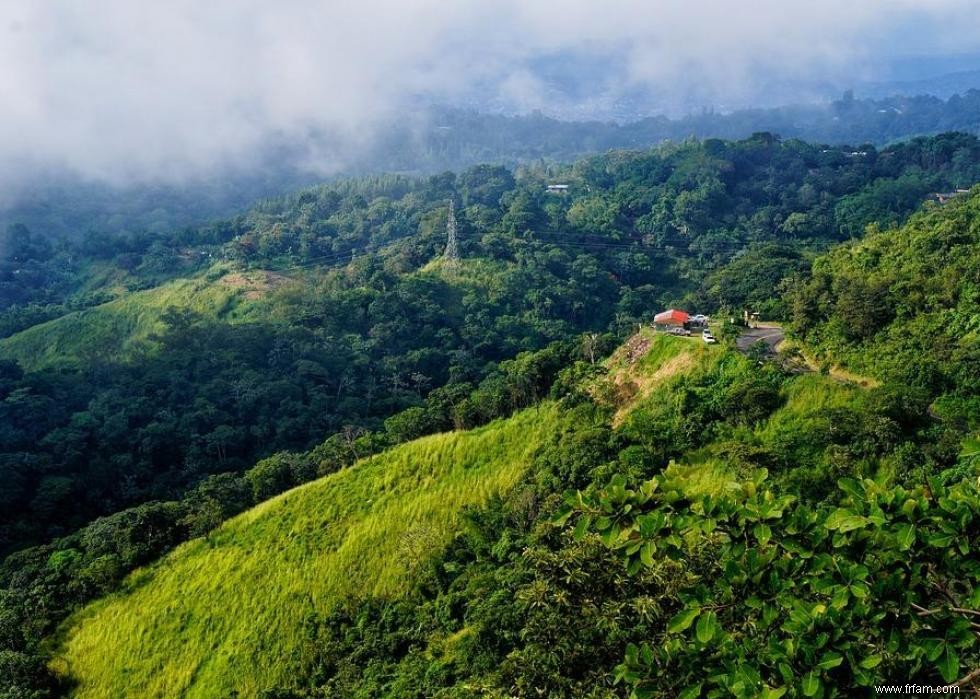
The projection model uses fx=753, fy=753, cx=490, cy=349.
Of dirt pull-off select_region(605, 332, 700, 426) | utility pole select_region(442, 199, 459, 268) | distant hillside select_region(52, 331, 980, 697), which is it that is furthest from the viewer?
utility pole select_region(442, 199, 459, 268)

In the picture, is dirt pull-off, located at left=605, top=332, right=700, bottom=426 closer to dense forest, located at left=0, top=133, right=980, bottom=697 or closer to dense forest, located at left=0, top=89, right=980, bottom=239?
dense forest, located at left=0, top=133, right=980, bottom=697

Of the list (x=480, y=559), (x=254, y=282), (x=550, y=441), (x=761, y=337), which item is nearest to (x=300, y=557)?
(x=480, y=559)

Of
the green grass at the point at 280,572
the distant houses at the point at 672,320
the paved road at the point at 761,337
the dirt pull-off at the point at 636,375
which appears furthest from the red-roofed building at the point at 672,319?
the green grass at the point at 280,572

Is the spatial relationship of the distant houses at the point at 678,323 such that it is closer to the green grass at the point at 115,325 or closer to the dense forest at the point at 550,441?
the dense forest at the point at 550,441

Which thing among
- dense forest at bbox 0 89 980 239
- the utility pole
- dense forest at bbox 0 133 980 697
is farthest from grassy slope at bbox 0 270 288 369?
dense forest at bbox 0 89 980 239

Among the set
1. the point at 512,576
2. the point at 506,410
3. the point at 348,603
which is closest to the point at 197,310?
the point at 506,410

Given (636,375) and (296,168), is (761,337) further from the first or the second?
(296,168)

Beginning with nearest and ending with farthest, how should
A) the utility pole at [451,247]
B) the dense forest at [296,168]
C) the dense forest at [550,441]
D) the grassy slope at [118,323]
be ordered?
the dense forest at [550,441]
the grassy slope at [118,323]
the utility pole at [451,247]
the dense forest at [296,168]

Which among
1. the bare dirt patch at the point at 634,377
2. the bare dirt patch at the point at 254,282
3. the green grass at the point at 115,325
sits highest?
the bare dirt patch at the point at 634,377
